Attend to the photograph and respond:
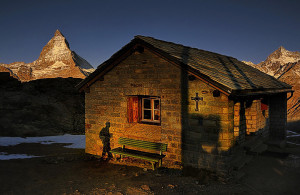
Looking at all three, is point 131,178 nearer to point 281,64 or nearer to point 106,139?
point 106,139

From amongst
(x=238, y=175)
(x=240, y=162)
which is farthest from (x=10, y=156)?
(x=240, y=162)

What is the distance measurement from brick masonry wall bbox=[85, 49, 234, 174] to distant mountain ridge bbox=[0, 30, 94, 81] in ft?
404

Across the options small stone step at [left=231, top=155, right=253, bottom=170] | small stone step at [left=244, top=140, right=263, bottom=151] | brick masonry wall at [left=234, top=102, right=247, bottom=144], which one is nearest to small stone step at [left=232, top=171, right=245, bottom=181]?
small stone step at [left=231, top=155, right=253, bottom=170]

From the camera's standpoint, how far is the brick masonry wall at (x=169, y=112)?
5.64 m

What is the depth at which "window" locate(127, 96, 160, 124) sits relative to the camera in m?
7.20

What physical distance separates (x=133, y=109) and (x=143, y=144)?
129 cm

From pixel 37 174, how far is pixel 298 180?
7561 mm

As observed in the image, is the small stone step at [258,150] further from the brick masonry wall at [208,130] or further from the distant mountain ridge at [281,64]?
the distant mountain ridge at [281,64]

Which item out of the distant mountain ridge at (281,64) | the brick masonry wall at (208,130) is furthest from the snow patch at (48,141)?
the distant mountain ridge at (281,64)

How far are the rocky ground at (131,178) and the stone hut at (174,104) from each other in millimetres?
544

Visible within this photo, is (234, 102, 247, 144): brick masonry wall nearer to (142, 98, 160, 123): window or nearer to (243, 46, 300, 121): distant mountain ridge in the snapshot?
(142, 98, 160, 123): window

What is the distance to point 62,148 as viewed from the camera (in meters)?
10.1

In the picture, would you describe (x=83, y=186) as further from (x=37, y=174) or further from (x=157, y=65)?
(x=157, y=65)

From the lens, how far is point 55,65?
144500mm
